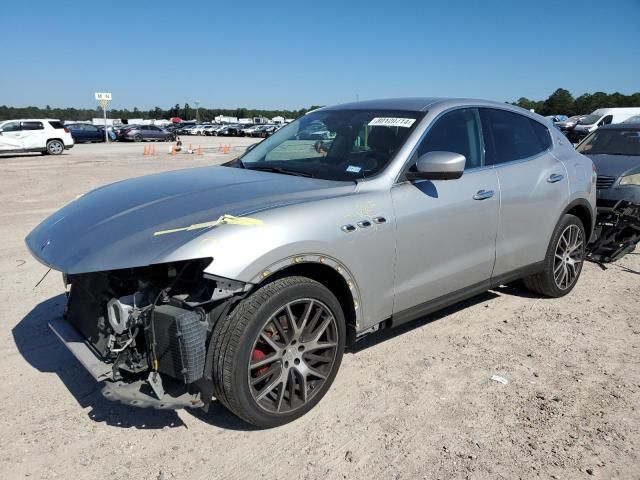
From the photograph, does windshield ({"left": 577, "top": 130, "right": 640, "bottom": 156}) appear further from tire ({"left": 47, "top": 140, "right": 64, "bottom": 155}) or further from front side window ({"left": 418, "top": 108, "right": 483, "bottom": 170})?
tire ({"left": 47, "top": 140, "right": 64, "bottom": 155})

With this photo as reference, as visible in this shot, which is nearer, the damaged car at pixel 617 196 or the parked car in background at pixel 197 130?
the damaged car at pixel 617 196

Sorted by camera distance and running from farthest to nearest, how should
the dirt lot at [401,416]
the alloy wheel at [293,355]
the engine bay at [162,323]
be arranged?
the alloy wheel at [293,355]
the dirt lot at [401,416]
the engine bay at [162,323]

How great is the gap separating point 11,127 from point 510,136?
24.1 m

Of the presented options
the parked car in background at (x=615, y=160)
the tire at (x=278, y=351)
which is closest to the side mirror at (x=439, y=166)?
the tire at (x=278, y=351)

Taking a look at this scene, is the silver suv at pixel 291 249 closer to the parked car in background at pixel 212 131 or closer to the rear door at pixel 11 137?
the rear door at pixel 11 137

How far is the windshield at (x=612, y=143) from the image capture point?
8.13 metres

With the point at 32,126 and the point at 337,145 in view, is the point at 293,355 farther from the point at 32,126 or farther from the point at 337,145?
the point at 32,126

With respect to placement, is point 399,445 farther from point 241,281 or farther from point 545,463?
point 241,281

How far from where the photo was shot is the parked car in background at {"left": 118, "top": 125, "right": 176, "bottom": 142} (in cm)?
4381

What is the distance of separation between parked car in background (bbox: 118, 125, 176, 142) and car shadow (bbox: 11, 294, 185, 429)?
42205 millimetres

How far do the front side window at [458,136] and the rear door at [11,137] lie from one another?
76.9 feet

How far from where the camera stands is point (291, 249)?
2.85 m

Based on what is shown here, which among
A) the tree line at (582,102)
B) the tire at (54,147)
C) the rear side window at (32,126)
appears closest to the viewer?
the rear side window at (32,126)

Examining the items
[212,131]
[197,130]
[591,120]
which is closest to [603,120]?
[591,120]
